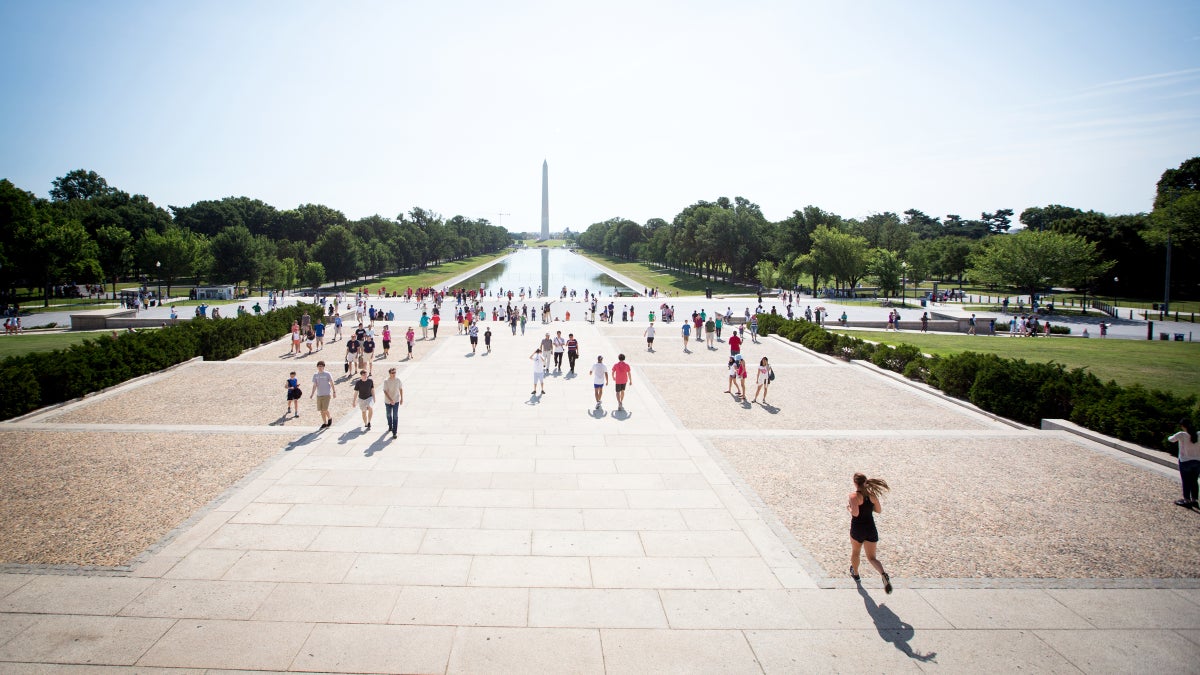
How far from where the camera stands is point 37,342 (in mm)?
32375

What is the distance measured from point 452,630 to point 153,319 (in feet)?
145

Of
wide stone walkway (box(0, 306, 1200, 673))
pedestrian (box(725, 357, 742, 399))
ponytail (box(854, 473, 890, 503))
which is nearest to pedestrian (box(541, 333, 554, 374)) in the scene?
pedestrian (box(725, 357, 742, 399))

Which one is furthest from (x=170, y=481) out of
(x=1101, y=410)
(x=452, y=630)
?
(x=1101, y=410)

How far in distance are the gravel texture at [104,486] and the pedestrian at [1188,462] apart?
1498 centimetres

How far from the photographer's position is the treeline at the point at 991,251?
5578 cm

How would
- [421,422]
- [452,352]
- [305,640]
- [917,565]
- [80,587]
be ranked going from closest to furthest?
[305,640]
[80,587]
[917,565]
[421,422]
[452,352]

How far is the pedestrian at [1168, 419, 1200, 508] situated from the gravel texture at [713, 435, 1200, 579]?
0.26 metres

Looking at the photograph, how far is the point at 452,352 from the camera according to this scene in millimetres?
25672

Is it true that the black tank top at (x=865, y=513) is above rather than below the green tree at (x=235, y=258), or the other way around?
below

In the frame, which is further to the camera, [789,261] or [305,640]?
[789,261]

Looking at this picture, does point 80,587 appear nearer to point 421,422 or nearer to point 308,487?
point 308,487

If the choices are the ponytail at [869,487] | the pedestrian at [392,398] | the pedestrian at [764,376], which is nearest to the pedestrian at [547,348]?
the pedestrian at [764,376]

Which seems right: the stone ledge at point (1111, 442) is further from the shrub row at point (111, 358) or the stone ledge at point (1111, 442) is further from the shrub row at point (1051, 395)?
the shrub row at point (111, 358)

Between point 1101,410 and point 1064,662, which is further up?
point 1101,410
